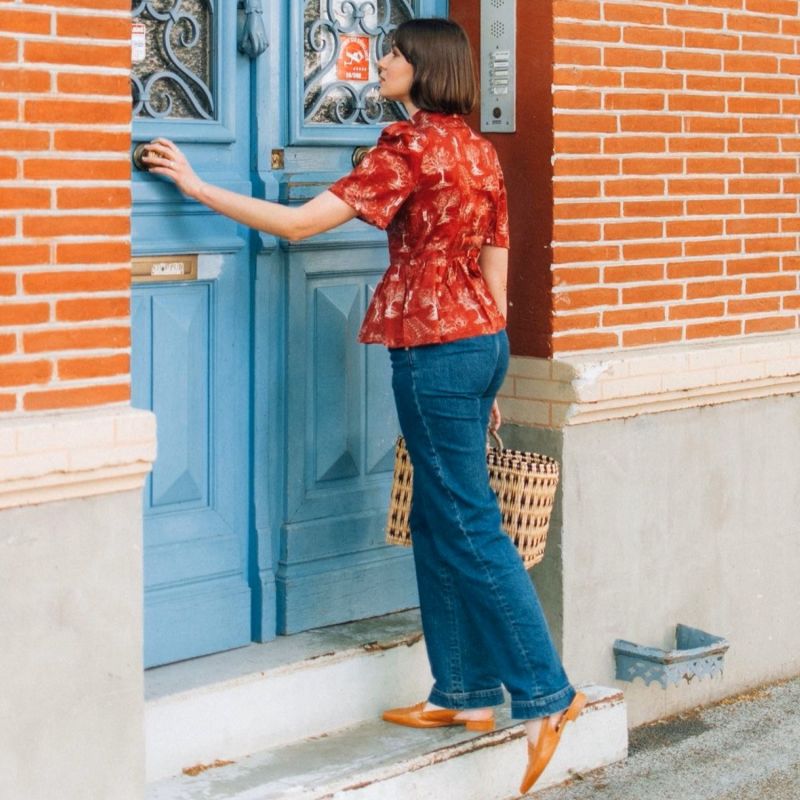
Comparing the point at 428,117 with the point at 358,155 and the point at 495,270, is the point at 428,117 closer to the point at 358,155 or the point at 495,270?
the point at 495,270

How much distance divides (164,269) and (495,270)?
960 mm

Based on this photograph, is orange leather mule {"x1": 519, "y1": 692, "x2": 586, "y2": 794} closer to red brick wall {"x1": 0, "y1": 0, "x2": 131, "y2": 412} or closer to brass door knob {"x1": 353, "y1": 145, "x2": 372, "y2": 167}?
red brick wall {"x1": 0, "y1": 0, "x2": 131, "y2": 412}

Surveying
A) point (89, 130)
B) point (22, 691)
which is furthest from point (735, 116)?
point (22, 691)

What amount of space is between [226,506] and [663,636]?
1.72 meters

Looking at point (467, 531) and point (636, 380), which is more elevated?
point (636, 380)

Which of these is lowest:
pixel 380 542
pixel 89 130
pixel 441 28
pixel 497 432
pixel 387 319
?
pixel 380 542

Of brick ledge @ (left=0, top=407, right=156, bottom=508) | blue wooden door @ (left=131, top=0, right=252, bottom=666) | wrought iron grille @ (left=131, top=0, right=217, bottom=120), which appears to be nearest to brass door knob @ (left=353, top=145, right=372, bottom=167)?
blue wooden door @ (left=131, top=0, right=252, bottom=666)

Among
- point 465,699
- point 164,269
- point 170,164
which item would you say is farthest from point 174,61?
point 465,699

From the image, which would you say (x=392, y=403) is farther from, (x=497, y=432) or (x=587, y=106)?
(x=587, y=106)

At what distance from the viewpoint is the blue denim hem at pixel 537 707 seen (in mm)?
4969

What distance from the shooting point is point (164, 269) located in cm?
496

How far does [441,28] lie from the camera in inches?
189

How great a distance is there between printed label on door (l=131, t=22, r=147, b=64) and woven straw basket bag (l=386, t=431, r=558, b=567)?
1334 mm

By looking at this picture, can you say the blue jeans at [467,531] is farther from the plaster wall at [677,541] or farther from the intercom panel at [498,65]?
the intercom panel at [498,65]
